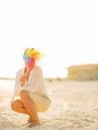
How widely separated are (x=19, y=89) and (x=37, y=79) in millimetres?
299

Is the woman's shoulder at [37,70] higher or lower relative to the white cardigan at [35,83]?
higher

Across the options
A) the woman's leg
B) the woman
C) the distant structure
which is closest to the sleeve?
the woman

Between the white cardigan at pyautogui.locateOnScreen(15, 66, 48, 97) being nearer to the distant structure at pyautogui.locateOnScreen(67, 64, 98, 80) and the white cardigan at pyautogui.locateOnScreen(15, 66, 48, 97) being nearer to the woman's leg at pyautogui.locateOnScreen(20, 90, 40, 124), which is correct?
the woman's leg at pyautogui.locateOnScreen(20, 90, 40, 124)

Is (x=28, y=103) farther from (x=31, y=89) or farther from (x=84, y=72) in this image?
(x=84, y=72)

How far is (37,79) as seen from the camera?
579 centimetres

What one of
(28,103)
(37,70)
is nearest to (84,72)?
(37,70)

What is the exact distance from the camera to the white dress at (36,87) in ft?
18.9

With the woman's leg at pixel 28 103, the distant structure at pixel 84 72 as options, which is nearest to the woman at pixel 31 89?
the woman's leg at pixel 28 103

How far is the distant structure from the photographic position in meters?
Result: 32.8

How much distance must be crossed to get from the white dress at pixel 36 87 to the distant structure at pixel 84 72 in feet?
87.9

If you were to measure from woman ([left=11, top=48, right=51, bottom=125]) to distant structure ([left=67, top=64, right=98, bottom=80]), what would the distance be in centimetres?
2682

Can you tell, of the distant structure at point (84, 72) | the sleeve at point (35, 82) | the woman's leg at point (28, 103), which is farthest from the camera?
the distant structure at point (84, 72)

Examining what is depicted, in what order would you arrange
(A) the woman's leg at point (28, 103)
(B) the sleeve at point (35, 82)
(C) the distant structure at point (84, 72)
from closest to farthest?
(A) the woman's leg at point (28, 103) < (B) the sleeve at point (35, 82) < (C) the distant structure at point (84, 72)

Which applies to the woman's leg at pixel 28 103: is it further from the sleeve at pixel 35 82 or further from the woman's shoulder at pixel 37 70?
the woman's shoulder at pixel 37 70
